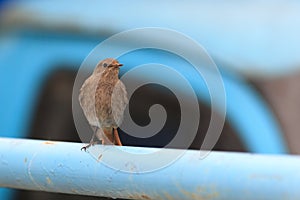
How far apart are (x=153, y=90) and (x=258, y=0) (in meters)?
0.61

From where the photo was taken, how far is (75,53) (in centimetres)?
314

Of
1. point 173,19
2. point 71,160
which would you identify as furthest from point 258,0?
point 71,160

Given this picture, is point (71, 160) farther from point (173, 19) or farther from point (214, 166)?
point (173, 19)

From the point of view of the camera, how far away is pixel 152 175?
3.21 ft

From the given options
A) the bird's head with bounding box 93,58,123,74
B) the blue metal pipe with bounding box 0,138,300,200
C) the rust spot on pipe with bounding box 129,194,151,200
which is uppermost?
the bird's head with bounding box 93,58,123,74

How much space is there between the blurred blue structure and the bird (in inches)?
52.9

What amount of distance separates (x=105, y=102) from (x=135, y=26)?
55.2 inches

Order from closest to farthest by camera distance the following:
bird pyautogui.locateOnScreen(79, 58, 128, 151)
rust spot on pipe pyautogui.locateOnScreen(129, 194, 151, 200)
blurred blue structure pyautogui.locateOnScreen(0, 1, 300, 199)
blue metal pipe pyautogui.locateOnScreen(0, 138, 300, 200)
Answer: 1. blue metal pipe pyautogui.locateOnScreen(0, 138, 300, 200)
2. rust spot on pipe pyautogui.locateOnScreen(129, 194, 151, 200)
3. bird pyautogui.locateOnScreen(79, 58, 128, 151)
4. blurred blue structure pyautogui.locateOnScreen(0, 1, 300, 199)

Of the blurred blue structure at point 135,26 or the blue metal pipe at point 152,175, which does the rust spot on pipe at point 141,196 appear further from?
the blurred blue structure at point 135,26

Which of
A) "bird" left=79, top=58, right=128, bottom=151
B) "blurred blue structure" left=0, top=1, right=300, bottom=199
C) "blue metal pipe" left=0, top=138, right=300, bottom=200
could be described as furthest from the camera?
"blurred blue structure" left=0, top=1, right=300, bottom=199

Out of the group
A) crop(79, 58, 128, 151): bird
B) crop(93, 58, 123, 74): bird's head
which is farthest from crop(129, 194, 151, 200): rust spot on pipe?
crop(93, 58, 123, 74): bird's head

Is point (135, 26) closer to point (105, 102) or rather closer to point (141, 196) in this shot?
point (105, 102)

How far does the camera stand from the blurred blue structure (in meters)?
3.08

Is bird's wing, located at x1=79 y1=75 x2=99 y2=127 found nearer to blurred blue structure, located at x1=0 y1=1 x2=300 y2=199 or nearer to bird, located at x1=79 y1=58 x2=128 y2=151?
bird, located at x1=79 y1=58 x2=128 y2=151
